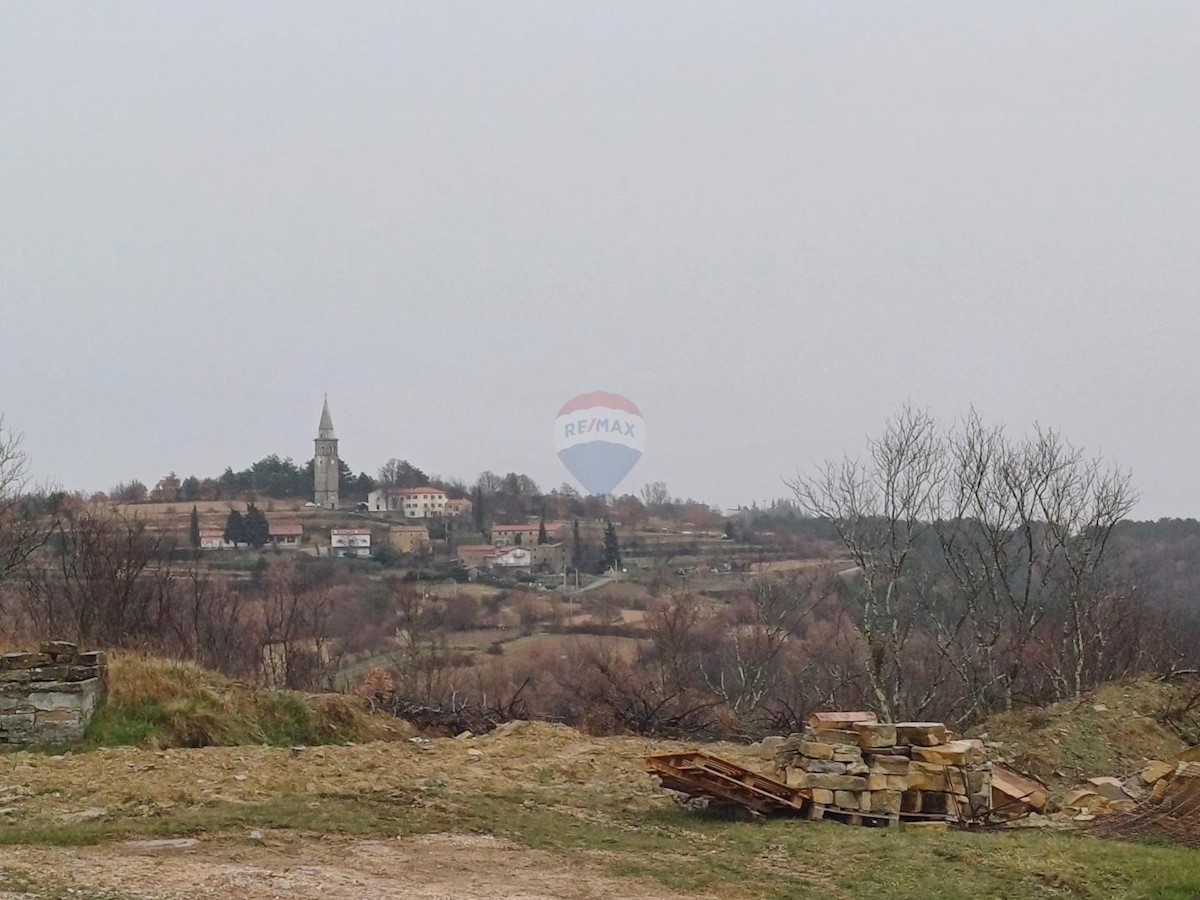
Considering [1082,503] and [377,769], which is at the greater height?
[1082,503]

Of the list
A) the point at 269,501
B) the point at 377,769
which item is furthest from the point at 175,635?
the point at 269,501

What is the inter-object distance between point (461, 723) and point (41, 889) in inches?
497

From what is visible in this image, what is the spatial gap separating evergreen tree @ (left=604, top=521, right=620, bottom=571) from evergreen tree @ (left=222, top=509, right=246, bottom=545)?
25.8 metres

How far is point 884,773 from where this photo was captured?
1209 cm

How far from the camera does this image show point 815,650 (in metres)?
41.8

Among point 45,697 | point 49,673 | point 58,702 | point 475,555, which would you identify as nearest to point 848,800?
point 58,702

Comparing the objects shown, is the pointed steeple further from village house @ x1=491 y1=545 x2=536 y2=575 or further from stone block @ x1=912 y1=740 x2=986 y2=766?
stone block @ x1=912 y1=740 x2=986 y2=766

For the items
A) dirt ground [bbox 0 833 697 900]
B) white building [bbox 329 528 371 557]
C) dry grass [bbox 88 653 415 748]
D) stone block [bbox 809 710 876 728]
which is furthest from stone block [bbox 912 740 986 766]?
white building [bbox 329 528 371 557]

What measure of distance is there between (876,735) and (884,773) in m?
0.40

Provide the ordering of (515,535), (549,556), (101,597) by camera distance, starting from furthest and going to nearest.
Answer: (515,535) < (549,556) < (101,597)

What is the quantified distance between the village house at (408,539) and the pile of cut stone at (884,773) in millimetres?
73643

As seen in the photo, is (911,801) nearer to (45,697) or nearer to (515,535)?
(45,697)

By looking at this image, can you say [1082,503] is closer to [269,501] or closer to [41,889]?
[41,889]

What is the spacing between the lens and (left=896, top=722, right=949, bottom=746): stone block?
1245 cm
